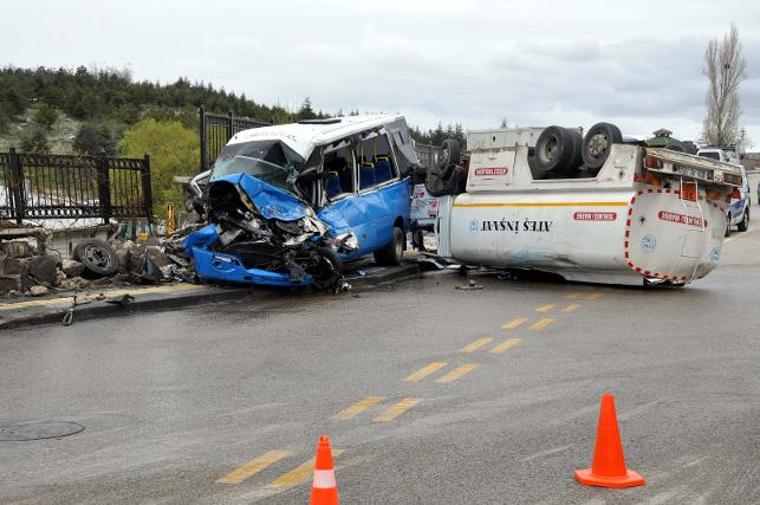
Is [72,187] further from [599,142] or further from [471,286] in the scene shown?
[599,142]

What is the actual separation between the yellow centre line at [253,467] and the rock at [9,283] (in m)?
9.12

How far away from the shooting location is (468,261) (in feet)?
55.2

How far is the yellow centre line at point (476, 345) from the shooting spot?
9305mm

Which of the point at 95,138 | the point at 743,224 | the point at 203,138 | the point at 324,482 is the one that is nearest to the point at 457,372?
the point at 324,482

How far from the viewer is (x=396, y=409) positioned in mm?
6770

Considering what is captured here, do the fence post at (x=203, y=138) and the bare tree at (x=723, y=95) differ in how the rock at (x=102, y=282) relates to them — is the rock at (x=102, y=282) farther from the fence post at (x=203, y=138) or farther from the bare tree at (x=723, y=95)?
the bare tree at (x=723, y=95)

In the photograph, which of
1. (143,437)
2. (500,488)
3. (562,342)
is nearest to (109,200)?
(562,342)

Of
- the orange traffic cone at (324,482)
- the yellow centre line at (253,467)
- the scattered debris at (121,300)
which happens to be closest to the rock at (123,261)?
the scattered debris at (121,300)

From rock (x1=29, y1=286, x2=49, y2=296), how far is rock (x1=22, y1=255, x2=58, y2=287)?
0.56ft

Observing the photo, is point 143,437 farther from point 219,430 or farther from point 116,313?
point 116,313

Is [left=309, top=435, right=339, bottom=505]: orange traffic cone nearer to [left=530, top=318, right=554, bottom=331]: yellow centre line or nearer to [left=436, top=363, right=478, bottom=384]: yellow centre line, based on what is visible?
[left=436, top=363, right=478, bottom=384]: yellow centre line

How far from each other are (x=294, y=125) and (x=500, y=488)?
12056 millimetres

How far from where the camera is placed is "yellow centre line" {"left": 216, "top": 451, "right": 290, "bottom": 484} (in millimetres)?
5121

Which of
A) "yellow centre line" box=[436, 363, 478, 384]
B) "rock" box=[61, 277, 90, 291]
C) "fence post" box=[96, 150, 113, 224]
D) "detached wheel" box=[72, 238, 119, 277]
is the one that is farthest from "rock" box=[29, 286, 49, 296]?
"yellow centre line" box=[436, 363, 478, 384]
